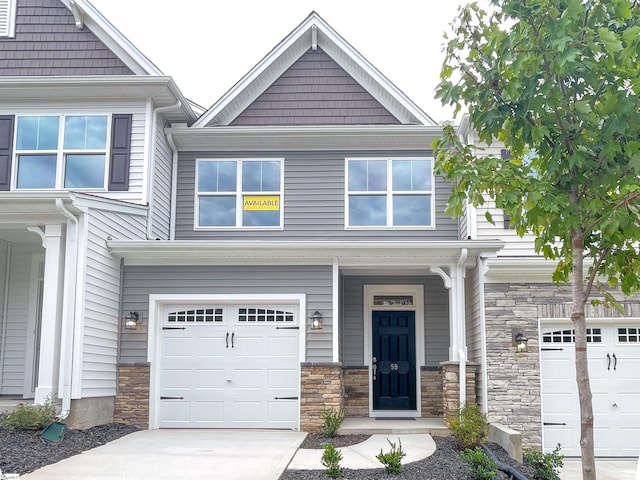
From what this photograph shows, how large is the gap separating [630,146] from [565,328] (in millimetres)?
Result: 6832

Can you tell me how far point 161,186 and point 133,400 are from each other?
4.06m

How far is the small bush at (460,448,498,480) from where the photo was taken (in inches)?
291

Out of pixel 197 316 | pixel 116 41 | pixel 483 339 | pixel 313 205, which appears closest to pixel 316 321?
pixel 197 316

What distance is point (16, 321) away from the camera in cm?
1280

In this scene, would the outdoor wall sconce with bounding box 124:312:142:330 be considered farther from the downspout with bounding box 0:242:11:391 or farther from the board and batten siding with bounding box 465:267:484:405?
the board and batten siding with bounding box 465:267:484:405

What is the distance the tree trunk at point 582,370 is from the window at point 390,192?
7883 mm

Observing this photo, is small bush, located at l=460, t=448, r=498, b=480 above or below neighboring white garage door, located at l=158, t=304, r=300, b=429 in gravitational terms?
below

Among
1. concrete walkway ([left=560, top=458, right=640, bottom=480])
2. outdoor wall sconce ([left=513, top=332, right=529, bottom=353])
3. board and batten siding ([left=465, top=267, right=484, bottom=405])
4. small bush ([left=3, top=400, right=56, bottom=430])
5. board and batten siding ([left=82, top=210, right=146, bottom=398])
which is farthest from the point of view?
board and batten siding ([left=465, top=267, right=484, bottom=405])

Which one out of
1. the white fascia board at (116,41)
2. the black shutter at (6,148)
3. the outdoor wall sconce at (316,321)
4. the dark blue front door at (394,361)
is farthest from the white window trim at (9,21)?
the dark blue front door at (394,361)

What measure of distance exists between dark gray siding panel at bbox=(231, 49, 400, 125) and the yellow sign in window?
58.8 inches

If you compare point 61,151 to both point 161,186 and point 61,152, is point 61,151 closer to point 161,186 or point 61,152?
point 61,152

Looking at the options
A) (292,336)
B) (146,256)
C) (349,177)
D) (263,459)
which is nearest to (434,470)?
(263,459)

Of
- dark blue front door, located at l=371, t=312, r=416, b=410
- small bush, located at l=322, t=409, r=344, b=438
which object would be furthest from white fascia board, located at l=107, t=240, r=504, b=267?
small bush, located at l=322, t=409, r=344, b=438

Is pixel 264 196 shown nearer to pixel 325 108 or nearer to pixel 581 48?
pixel 325 108
